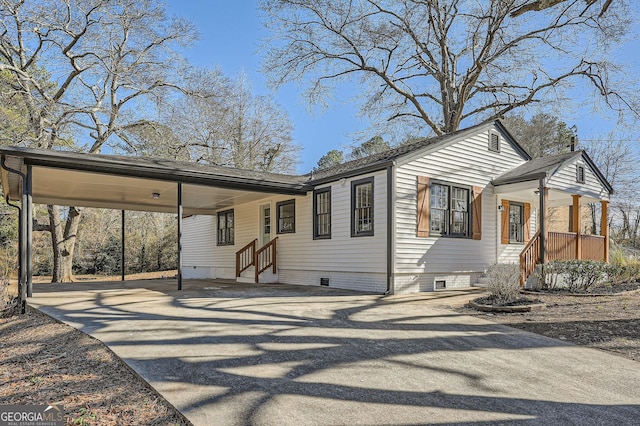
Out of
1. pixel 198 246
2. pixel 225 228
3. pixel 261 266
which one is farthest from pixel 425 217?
pixel 198 246

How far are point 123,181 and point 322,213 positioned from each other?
548 cm

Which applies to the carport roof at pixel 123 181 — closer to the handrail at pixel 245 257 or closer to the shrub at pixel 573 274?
the handrail at pixel 245 257

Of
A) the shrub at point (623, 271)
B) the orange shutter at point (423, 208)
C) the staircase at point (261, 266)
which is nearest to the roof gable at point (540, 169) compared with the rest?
the shrub at point (623, 271)

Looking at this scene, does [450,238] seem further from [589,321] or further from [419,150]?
[589,321]

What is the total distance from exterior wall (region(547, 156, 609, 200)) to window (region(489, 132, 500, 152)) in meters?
1.88

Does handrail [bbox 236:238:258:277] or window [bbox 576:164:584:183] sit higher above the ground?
window [bbox 576:164:584:183]

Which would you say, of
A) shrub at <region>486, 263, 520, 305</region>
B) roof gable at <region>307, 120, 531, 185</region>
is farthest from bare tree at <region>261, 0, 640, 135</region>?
shrub at <region>486, 263, 520, 305</region>

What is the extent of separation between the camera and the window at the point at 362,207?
36.7ft

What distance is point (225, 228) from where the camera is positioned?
17.9 meters

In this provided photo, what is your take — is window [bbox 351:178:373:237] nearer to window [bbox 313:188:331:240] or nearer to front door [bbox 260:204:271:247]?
window [bbox 313:188:331:240]

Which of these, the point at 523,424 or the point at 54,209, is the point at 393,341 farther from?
the point at 54,209

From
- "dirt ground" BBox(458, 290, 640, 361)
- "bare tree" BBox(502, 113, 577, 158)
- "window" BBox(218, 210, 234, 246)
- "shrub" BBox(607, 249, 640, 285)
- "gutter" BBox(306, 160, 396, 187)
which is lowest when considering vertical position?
"dirt ground" BBox(458, 290, 640, 361)

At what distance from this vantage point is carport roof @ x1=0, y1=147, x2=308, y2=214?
28.7ft

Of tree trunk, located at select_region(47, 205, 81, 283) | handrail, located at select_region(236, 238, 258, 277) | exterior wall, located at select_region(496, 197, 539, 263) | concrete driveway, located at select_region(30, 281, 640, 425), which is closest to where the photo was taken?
concrete driveway, located at select_region(30, 281, 640, 425)
